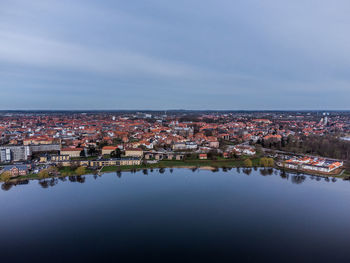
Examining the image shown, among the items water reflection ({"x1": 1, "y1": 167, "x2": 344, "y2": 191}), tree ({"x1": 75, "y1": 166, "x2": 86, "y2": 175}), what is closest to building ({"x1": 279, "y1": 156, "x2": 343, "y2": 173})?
water reflection ({"x1": 1, "y1": 167, "x2": 344, "y2": 191})

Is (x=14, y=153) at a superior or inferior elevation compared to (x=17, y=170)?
superior

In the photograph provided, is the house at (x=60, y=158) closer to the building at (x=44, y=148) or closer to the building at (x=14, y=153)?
the building at (x=14, y=153)

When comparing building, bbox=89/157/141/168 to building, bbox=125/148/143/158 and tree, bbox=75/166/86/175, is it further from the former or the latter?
building, bbox=125/148/143/158

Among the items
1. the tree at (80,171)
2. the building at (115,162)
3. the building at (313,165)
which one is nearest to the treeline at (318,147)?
the building at (313,165)

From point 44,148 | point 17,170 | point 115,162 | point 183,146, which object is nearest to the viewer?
point 17,170

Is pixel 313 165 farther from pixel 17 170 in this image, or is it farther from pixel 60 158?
pixel 17 170

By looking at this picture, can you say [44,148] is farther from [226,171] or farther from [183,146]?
[226,171]

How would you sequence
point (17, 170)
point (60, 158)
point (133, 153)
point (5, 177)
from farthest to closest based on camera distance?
point (133, 153)
point (60, 158)
point (17, 170)
point (5, 177)

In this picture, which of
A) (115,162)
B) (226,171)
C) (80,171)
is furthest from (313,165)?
(80,171)

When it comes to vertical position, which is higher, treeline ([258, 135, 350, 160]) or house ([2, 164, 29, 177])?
treeline ([258, 135, 350, 160])

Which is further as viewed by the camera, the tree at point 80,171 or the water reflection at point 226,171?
the tree at point 80,171

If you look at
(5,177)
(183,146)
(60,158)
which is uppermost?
(183,146)

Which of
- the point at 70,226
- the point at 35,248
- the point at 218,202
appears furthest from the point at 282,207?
the point at 35,248

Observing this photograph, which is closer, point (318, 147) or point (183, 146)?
point (318, 147)
